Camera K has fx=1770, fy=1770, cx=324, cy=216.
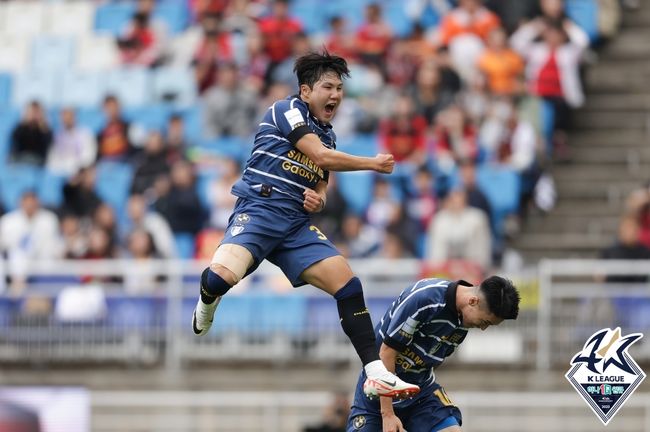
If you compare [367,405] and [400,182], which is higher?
[400,182]

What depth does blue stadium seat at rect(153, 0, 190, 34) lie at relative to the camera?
23422 mm

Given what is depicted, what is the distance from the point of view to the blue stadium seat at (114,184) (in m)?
20.3

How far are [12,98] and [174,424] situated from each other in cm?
691

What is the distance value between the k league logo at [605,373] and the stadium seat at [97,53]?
13.7 m

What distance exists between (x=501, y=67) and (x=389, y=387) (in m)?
10.1

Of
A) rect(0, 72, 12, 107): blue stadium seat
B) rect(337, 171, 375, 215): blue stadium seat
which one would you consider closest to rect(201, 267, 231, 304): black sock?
rect(337, 171, 375, 215): blue stadium seat

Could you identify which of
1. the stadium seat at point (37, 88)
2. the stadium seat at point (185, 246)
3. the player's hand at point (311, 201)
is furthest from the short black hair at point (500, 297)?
the stadium seat at point (37, 88)

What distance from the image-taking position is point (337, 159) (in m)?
11.4

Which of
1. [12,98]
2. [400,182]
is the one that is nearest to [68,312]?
[400,182]

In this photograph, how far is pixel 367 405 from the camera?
1191 cm

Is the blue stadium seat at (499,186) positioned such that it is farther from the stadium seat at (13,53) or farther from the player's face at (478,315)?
the player's face at (478,315)

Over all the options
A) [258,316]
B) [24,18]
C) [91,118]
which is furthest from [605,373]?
[24,18]

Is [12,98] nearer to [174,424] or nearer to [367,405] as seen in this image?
[174,424]

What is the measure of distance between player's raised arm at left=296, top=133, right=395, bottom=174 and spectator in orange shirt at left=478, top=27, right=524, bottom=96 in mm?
9182
